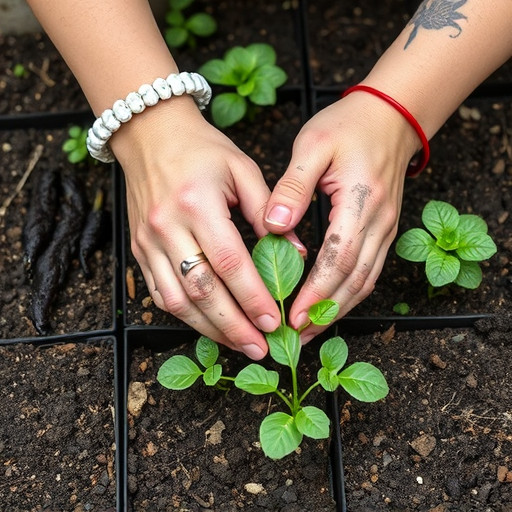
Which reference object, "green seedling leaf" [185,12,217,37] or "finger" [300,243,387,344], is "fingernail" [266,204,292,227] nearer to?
"finger" [300,243,387,344]

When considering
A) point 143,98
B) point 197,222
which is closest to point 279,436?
point 197,222

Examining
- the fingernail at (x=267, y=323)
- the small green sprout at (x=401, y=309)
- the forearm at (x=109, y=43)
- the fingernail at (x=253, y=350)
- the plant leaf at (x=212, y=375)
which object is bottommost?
the small green sprout at (x=401, y=309)

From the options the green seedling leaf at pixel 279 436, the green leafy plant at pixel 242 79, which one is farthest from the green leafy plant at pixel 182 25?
the green seedling leaf at pixel 279 436

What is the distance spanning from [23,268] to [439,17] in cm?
103

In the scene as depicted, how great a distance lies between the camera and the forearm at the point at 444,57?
55.0 inches

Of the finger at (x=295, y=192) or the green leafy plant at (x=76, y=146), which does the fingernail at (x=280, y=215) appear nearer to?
the finger at (x=295, y=192)

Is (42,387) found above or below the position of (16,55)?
below

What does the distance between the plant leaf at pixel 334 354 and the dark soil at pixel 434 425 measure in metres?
0.15

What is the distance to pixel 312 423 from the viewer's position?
4.10 feet

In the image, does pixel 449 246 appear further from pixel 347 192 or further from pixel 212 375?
pixel 212 375

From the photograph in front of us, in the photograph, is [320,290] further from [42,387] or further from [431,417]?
[42,387]

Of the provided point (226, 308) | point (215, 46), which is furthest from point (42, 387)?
point (215, 46)

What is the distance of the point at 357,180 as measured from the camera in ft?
4.23

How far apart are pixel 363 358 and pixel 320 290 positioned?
0.29m
